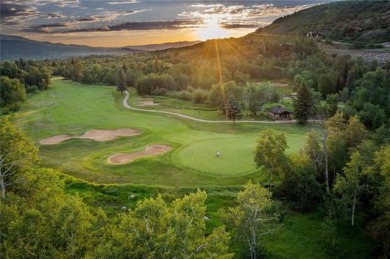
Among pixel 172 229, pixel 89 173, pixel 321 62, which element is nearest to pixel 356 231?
pixel 172 229

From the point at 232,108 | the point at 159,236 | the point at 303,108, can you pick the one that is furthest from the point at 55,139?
the point at 159,236

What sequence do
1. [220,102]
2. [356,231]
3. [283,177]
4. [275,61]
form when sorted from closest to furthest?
1. [356,231]
2. [283,177]
3. [220,102]
4. [275,61]

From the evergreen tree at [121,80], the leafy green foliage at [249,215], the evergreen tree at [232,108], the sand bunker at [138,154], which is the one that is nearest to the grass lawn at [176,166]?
the sand bunker at [138,154]

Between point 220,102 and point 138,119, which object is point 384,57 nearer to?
point 220,102

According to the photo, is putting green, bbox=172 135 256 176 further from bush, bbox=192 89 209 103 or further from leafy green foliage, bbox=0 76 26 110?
leafy green foliage, bbox=0 76 26 110

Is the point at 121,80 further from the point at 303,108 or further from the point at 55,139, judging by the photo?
the point at 303,108

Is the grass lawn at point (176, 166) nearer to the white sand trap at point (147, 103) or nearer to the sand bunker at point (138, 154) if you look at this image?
the sand bunker at point (138, 154)
